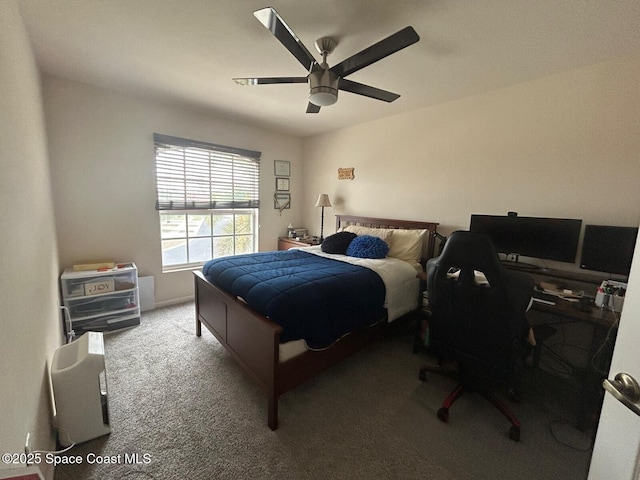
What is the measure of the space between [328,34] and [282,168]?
275cm

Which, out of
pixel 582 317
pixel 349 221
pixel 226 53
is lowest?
pixel 582 317

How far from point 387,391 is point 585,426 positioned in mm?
1244

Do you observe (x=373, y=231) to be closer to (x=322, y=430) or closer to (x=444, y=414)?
(x=444, y=414)

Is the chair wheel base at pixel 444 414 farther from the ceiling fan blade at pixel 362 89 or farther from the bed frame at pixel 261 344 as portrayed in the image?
the ceiling fan blade at pixel 362 89

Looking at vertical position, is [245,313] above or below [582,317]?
below

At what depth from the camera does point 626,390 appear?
2.09ft

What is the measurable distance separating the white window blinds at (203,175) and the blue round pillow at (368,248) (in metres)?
1.88

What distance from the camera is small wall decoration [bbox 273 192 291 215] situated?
442cm

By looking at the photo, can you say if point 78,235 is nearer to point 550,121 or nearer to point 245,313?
point 245,313

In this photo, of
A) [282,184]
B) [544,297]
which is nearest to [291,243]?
[282,184]

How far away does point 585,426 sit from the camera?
5.57 ft


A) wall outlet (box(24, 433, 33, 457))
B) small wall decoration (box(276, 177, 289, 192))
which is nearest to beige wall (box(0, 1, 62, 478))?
wall outlet (box(24, 433, 33, 457))

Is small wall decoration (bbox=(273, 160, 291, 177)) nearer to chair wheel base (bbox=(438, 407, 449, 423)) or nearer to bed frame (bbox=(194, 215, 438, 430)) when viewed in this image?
bed frame (bbox=(194, 215, 438, 430))

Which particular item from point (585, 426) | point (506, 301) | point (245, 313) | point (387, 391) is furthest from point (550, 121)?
point (245, 313)
